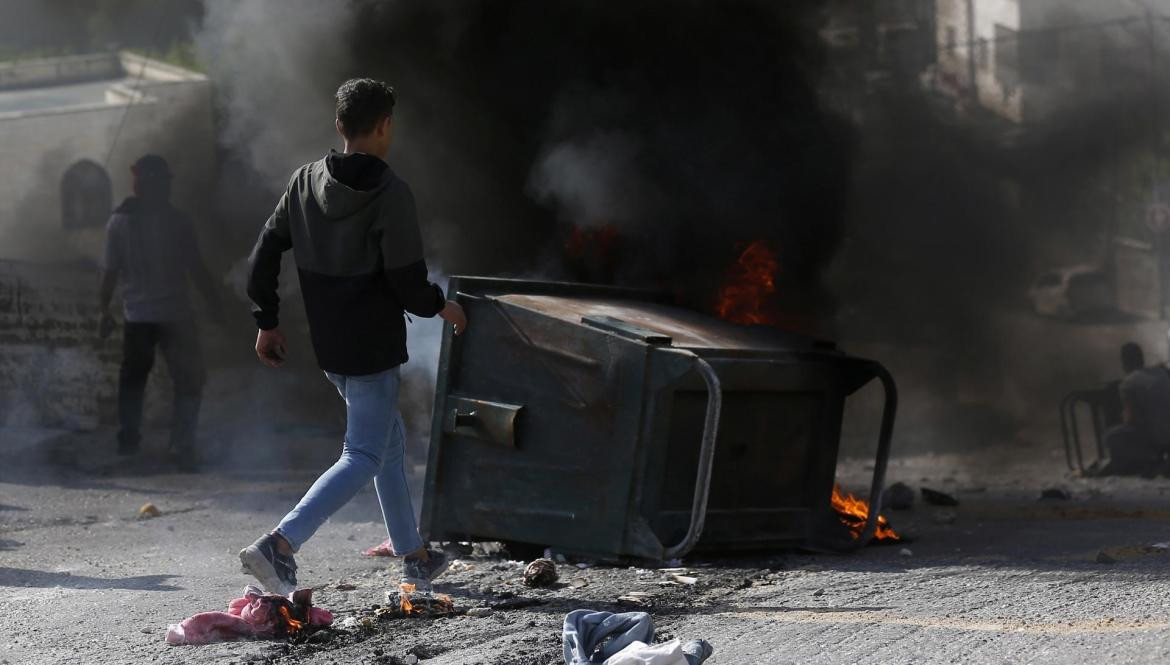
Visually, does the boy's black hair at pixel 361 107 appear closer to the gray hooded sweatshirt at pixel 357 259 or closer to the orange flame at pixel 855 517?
the gray hooded sweatshirt at pixel 357 259

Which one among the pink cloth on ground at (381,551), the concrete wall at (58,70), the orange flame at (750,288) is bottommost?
the pink cloth on ground at (381,551)

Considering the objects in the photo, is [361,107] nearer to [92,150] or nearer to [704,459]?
[704,459]

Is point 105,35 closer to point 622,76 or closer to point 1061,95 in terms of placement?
point 622,76

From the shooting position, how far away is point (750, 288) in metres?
6.38

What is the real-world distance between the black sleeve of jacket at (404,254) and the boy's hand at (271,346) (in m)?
0.49

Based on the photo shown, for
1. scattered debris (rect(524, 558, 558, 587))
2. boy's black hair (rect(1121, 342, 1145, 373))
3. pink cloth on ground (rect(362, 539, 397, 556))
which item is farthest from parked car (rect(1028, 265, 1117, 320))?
scattered debris (rect(524, 558, 558, 587))

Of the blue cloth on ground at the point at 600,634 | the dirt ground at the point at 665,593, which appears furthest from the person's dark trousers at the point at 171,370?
the blue cloth on ground at the point at 600,634

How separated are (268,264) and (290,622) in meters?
1.15

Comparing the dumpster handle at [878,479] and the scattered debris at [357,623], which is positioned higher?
the dumpster handle at [878,479]

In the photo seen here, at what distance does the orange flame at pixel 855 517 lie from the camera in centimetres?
565

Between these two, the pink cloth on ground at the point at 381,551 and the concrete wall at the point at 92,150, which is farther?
the concrete wall at the point at 92,150

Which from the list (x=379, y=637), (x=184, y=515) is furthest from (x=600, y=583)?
(x=184, y=515)

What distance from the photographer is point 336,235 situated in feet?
13.3

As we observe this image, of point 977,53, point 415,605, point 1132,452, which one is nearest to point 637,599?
point 415,605
